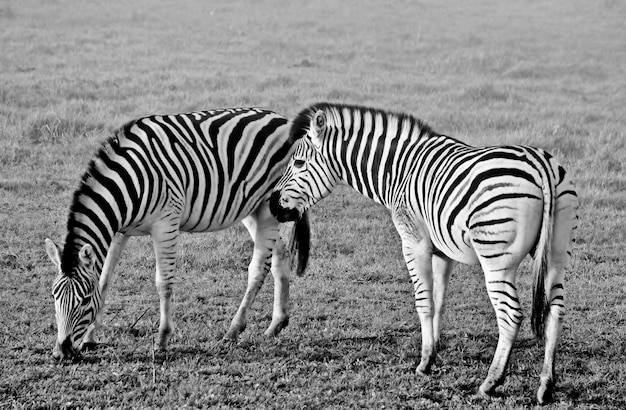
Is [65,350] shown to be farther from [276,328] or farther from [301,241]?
[301,241]

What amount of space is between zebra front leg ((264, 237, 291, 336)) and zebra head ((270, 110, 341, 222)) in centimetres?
64

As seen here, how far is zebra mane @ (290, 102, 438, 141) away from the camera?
20.7 feet

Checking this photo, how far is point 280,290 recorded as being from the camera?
7.09 meters

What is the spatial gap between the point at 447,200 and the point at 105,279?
2772 millimetres

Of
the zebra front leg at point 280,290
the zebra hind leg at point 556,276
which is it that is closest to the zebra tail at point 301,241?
the zebra front leg at point 280,290

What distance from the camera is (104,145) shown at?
618cm

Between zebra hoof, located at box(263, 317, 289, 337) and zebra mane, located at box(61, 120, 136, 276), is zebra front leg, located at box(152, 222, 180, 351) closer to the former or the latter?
zebra mane, located at box(61, 120, 136, 276)

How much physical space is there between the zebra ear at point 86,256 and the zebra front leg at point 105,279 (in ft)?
1.91

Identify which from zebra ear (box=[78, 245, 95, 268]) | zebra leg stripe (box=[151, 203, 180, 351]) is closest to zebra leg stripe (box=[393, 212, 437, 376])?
zebra leg stripe (box=[151, 203, 180, 351])

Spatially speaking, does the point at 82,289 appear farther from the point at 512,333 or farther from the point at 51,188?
the point at 51,188

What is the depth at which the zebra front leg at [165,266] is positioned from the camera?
6.28 metres

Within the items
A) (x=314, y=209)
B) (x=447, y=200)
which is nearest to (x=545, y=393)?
(x=447, y=200)

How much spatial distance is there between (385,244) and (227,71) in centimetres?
894

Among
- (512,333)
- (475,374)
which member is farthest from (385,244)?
(512,333)
